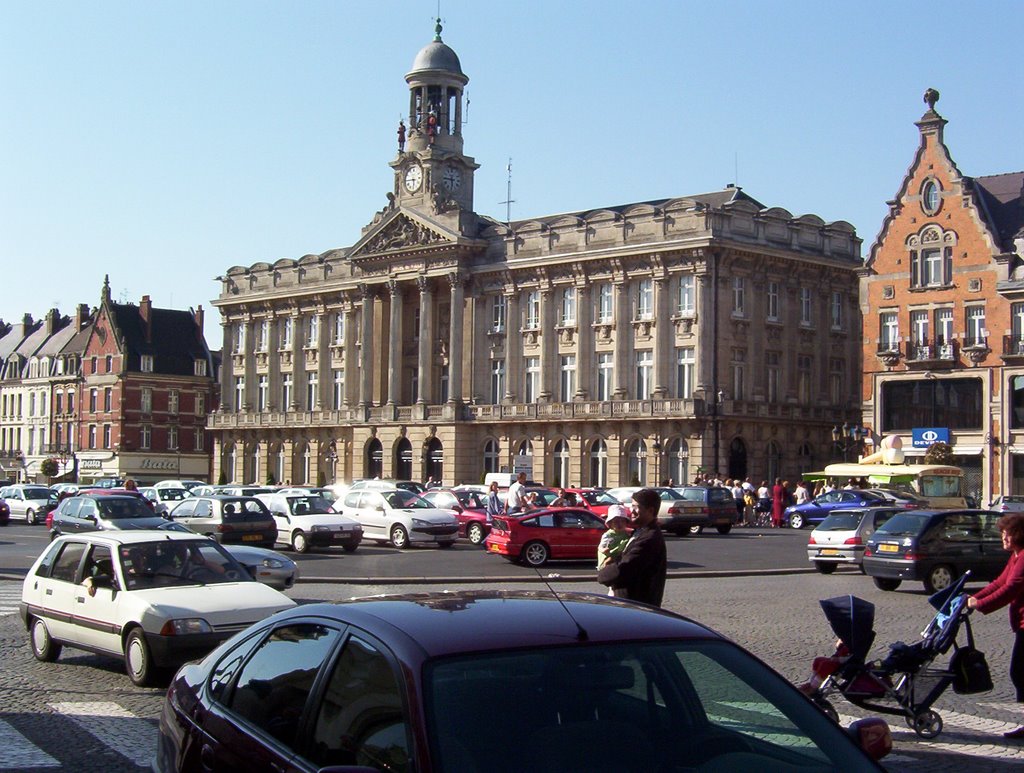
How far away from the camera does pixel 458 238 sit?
80.3 meters

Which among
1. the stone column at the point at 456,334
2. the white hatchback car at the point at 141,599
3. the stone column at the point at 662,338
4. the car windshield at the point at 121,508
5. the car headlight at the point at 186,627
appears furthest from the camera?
the stone column at the point at 456,334

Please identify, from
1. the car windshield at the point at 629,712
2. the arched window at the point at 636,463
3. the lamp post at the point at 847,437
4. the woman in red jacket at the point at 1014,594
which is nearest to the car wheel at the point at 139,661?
the woman in red jacket at the point at 1014,594

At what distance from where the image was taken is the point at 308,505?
37750mm

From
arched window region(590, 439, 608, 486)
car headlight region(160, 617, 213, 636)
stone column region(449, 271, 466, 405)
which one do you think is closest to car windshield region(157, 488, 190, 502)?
arched window region(590, 439, 608, 486)

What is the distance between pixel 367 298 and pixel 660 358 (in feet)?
75.2

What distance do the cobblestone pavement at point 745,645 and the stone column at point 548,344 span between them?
54060 mm

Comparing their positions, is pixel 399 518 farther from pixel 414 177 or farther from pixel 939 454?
pixel 414 177

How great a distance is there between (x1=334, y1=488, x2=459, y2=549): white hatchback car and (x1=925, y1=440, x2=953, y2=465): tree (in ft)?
87.0

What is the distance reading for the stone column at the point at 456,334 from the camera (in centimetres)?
8088

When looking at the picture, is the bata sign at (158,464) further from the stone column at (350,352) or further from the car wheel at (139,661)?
the car wheel at (139,661)

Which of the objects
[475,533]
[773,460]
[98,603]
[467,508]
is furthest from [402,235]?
[98,603]

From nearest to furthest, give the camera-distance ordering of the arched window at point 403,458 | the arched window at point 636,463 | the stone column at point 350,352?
the arched window at point 636,463 → the arched window at point 403,458 → the stone column at point 350,352

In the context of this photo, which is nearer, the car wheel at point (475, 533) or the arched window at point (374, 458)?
the car wheel at point (475, 533)

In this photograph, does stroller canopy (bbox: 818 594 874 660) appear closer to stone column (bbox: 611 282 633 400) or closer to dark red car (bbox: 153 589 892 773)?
dark red car (bbox: 153 589 892 773)
